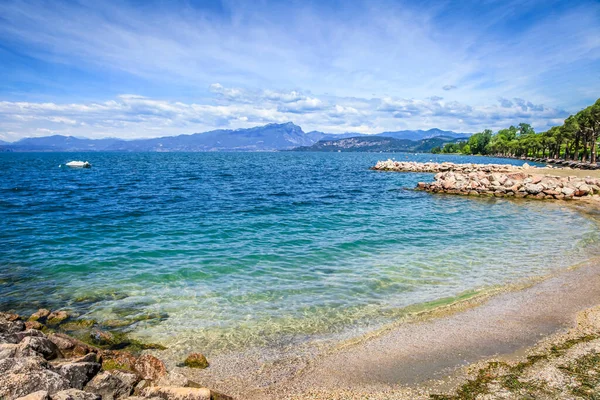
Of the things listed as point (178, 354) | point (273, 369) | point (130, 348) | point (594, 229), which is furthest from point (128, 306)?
point (594, 229)

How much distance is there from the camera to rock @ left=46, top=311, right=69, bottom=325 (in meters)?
10.1

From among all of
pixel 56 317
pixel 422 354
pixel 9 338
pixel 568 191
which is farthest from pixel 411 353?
pixel 568 191

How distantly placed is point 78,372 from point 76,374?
44mm

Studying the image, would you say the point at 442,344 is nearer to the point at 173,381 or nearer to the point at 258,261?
the point at 173,381

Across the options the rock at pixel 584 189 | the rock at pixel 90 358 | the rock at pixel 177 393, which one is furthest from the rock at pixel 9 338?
the rock at pixel 584 189

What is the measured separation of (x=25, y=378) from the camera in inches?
222

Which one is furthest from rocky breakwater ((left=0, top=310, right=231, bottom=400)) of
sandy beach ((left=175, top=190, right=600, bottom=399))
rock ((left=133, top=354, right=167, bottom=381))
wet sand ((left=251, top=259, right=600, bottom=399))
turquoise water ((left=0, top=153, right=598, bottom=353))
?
turquoise water ((left=0, top=153, right=598, bottom=353))

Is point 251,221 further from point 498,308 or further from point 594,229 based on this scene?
point 594,229

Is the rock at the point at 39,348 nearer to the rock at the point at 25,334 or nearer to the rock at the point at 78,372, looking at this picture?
the rock at the point at 25,334

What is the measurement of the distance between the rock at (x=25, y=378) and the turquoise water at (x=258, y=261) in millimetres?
3491

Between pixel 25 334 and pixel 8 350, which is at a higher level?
pixel 8 350

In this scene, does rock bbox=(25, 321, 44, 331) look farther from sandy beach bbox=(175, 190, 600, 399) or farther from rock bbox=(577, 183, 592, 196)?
rock bbox=(577, 183, 592, 196)

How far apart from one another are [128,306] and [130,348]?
265 cm

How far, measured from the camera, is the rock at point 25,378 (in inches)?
216
